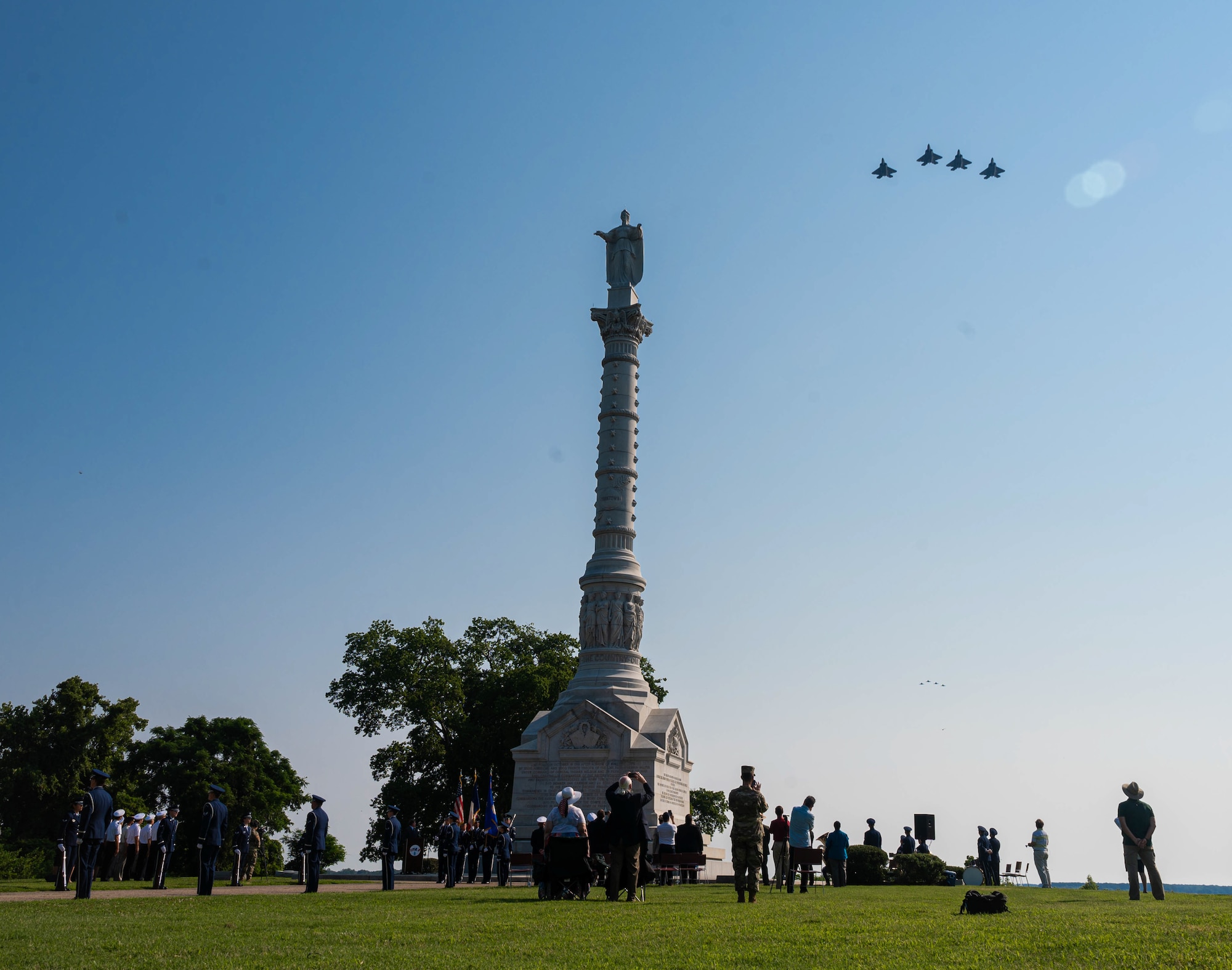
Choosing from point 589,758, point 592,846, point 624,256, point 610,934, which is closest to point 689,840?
point 592,846

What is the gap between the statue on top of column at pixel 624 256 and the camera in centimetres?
4412

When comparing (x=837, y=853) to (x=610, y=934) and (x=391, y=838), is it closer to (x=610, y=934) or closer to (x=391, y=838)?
(x=391, y=838)

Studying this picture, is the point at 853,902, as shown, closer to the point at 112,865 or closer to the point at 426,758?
the point at 112,865

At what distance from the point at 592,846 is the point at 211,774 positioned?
4537 cm

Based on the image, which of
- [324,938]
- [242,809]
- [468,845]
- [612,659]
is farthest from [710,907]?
[242,809]

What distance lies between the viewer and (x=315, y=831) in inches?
813

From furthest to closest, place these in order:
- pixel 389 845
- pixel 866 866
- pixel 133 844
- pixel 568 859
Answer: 1. pixel 866 866
2. pixel 133 844
3. pixel 389 845
4. pixel 568 859

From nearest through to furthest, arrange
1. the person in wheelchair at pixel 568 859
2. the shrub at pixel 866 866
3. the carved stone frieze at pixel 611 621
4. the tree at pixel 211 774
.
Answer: the person in wheelchair at pixel 568 859, the shrub at pixel 866 866, the carved stone frieze at pixel 611 621, the tree at pixel 211 774

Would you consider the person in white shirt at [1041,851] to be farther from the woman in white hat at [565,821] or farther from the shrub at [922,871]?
the woman in white hat at [565,821]

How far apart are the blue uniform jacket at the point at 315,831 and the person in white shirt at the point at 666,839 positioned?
740cm

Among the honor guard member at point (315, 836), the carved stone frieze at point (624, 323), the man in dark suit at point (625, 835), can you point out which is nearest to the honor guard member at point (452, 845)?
the honor guard member at point (315, 836)

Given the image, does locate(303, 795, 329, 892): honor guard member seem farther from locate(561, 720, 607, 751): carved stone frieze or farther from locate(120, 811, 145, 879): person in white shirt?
locate(561, 720, 607, 751): carved stone frieze

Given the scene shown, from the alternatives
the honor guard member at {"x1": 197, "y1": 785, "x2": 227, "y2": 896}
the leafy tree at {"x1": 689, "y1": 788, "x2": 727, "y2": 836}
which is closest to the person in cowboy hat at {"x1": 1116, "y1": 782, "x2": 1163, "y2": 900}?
the honor guard member at {"x1": 197, "y1": 785, "x2": 227, "y2": 896}

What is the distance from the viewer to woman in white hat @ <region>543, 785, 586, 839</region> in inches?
659
